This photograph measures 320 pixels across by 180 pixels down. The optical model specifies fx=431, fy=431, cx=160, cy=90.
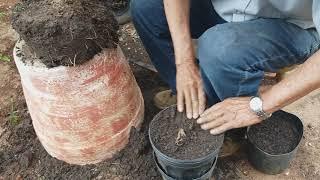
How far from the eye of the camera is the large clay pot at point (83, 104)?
226 centimetres

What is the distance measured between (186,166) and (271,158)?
24.0 inches

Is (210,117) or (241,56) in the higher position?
(241,56)

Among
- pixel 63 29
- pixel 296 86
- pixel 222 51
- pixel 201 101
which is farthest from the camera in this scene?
pixel 201 101

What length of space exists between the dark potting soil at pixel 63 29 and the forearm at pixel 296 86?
2.98 feet

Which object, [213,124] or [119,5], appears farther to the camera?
[119,5]

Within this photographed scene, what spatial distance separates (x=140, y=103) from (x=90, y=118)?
0.42 metres

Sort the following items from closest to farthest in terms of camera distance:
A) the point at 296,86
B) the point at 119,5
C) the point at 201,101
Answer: the point at 296,86
the point at 201,101
the point at 119,5

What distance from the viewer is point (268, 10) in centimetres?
229

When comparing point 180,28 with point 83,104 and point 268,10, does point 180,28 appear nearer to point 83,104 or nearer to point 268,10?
point 268,10

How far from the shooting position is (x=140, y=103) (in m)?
2.72

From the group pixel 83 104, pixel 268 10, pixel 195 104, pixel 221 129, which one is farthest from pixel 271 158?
pixel 83 104

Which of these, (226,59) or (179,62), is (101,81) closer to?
(179,62)

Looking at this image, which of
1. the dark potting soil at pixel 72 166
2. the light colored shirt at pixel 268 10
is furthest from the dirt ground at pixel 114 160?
the light colored shirt at pixel 268 10

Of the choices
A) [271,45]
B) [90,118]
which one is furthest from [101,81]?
[271,45]
